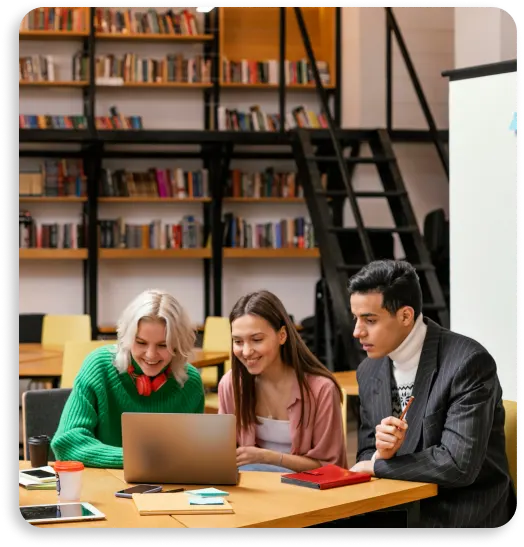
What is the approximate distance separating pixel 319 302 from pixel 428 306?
8.07 feet

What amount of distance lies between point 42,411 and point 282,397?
1138 mm

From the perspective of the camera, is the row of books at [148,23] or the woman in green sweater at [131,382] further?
the row of books at [148,23]

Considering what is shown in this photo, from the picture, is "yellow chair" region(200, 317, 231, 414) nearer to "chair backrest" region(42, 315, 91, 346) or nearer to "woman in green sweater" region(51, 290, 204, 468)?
"chair backrest" region(42, 315, 91, 346)

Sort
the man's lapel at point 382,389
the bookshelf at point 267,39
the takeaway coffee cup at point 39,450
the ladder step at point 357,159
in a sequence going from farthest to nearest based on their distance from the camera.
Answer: the bookshelf at point 267,39, the ladder step at point 357,159, the takeaway coffee cup at point 39,450, the man's lapel at point 382,389

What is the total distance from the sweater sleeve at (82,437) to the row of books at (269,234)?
6615 mm

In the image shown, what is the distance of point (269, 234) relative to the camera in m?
9.71

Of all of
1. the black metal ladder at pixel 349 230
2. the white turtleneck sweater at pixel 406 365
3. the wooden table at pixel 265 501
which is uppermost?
the black metal ladder at pixel 349 230

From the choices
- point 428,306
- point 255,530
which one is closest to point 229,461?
point 255,530

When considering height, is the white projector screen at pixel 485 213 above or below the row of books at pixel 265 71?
below

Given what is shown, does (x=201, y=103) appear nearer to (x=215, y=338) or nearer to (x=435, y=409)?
(x=215, y=338)

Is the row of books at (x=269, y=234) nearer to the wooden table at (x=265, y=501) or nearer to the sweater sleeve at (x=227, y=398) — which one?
the sweater sleeve at (x=227, y=398)

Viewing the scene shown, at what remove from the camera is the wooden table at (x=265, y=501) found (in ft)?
6.87

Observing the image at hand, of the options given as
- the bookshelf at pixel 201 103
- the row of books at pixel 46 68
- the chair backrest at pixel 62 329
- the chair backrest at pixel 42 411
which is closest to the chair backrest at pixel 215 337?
the chair backrest at pixel 62 329

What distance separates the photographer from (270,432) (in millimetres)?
3084
